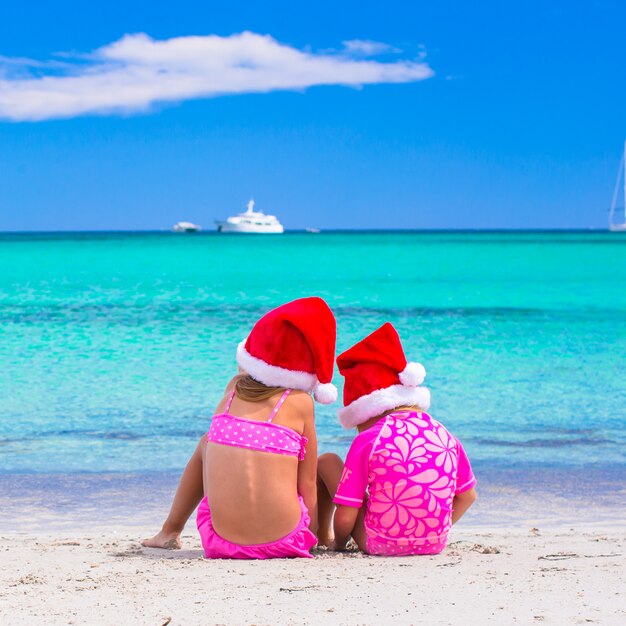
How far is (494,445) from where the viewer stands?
7.20 m

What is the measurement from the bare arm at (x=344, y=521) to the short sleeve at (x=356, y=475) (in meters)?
0.05

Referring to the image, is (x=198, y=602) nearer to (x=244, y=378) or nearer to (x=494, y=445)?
(x=244, y=378)

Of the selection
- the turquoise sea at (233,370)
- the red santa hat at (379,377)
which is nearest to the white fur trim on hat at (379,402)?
the red santa hat at (379,377)

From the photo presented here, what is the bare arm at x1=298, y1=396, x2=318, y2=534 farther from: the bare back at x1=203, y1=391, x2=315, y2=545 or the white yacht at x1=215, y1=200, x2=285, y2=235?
the white yacht at x1=215, y1=200, x2=285, y2=235

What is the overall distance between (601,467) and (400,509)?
300cm

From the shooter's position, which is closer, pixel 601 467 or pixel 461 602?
pixel 461 602

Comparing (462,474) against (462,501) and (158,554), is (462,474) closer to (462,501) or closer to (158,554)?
(462,501)

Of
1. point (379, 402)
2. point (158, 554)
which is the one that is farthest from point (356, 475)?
point (158, 554)

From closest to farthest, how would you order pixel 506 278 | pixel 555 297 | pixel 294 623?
pixel 294 623, pixel 555 297, pixel 506 278

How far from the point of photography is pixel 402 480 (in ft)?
12.7

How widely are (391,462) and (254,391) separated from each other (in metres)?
0.60

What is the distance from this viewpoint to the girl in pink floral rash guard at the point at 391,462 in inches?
152

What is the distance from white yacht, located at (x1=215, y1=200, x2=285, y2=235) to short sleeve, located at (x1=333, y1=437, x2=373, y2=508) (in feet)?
431

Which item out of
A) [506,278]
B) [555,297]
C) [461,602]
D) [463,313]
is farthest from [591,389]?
[506,278]
